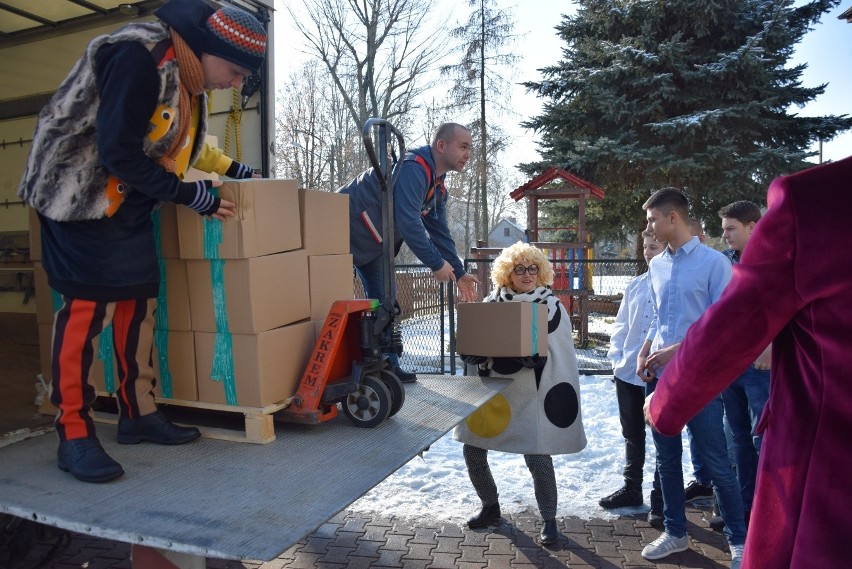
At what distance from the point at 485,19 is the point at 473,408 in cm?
2263

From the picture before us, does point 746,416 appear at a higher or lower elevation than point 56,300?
lower

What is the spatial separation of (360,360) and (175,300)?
843 mm

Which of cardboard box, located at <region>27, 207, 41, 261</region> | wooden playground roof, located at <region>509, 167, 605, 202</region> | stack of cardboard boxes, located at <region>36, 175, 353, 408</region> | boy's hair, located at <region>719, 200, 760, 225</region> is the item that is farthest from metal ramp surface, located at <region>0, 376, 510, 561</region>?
wooden playground roof, located at <region>509, 167, 605, 202</region>

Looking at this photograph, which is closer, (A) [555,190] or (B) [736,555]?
(B) [736,555]

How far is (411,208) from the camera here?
375 centimetres

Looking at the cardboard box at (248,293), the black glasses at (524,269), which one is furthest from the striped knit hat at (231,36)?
the black glasses at (524,269)

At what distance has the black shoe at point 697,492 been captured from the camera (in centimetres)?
459

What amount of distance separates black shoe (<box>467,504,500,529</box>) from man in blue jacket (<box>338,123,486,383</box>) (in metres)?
1.07

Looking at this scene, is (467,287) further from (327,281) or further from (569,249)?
(569,249)

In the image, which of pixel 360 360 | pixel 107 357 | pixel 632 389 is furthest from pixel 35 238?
pixel 632 389

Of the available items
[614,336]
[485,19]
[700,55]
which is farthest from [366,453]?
[485,19]

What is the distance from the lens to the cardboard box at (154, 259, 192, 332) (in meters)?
2.77

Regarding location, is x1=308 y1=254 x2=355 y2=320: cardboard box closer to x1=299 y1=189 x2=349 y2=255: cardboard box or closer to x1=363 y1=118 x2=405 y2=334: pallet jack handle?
x1=299 y1=189 x2=349 y2=255: cardboard box

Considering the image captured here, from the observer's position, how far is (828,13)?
15352 mm
